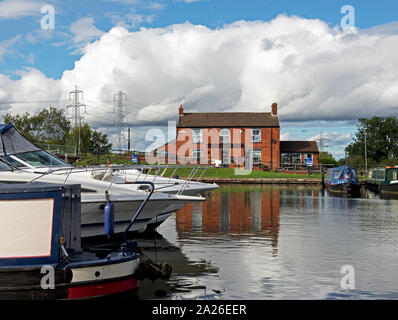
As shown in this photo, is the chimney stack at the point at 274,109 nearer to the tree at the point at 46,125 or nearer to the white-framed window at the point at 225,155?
the white-framed window at the point at 225,155

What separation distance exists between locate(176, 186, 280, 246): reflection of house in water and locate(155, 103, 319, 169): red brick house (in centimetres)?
4204

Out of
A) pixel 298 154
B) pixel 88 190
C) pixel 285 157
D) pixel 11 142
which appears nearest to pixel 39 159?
pixel 11 142

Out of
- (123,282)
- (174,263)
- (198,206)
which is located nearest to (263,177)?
(198,206)

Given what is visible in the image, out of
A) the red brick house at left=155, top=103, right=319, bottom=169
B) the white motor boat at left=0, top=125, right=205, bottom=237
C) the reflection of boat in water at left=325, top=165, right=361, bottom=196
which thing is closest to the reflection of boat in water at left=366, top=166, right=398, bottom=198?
the reflection of boat in water at left=325, top=165, right=361, bottom=196

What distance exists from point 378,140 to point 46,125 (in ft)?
218

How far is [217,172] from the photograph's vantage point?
63.3 meters

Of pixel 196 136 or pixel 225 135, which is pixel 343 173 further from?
pixel 196 136

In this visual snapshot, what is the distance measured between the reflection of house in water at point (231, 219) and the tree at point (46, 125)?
151ft

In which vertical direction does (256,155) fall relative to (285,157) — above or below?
above

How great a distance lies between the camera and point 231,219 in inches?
896

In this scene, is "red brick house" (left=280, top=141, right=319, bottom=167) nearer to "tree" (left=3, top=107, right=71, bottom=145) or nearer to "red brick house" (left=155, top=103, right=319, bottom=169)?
"red brick house" (left=155, top=103, right=319, bottom=169)

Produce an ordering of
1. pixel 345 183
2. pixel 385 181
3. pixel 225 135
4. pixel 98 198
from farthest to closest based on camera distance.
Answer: pixel 225 135 < pixel 385 181 < pixel 345 183 < pixel 98 198

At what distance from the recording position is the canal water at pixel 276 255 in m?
10.4
